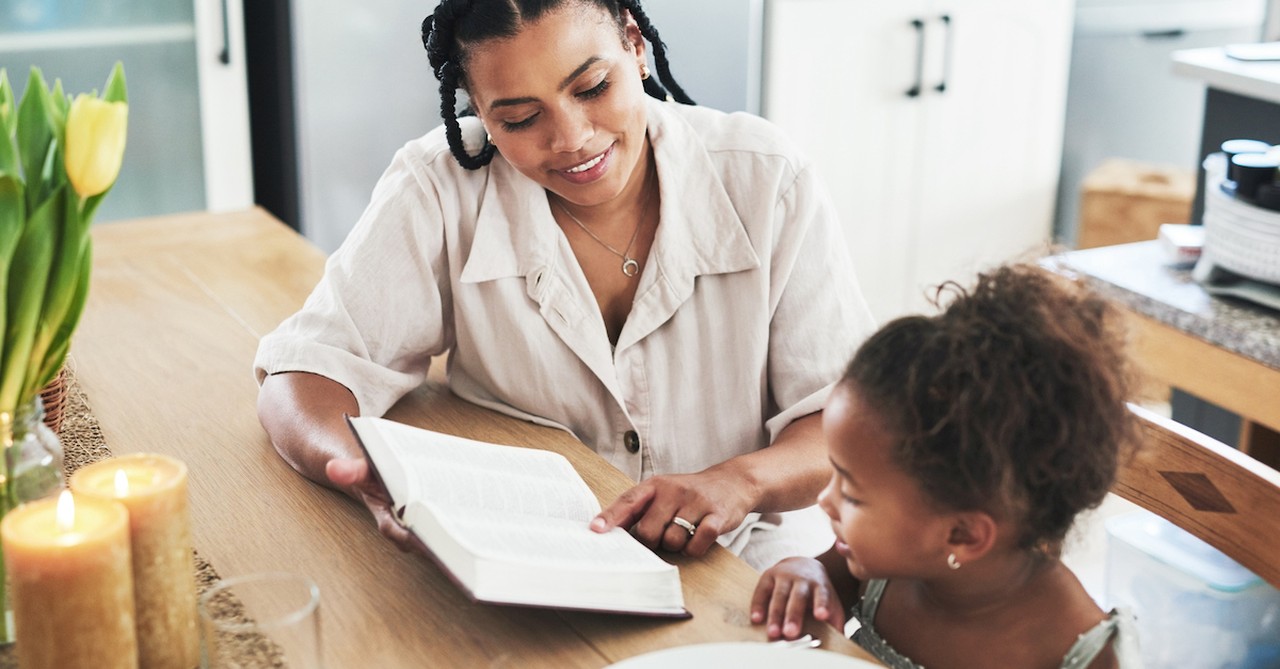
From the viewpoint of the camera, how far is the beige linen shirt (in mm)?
1408

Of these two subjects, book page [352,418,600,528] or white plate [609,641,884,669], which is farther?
book page [352,418,600,528]

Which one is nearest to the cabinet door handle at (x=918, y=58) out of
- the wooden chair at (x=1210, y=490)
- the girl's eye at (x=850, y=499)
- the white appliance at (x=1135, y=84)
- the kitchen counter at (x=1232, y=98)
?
the white appliance at (x=1135, y=84)

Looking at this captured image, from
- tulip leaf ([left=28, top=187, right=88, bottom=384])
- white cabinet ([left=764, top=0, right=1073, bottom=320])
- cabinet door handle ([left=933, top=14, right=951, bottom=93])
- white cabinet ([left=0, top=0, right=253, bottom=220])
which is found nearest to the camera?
tulip leaf ([left=28, top=187, right=88, bottom=384])

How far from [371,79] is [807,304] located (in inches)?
68.4

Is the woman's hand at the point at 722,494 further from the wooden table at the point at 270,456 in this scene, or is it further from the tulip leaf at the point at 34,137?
the tulip leaf at the point at 34,137

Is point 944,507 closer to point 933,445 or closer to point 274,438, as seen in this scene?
point 933,445

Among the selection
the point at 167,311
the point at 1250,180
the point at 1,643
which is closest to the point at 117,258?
the point at 167,311

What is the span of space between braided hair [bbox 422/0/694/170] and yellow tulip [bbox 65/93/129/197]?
48cm

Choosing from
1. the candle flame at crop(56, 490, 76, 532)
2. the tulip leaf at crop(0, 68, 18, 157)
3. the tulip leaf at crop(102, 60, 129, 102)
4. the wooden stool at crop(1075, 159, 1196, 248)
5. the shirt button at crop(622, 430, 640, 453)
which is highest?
the tulip leaf at crop(102, 60, 129, 102)

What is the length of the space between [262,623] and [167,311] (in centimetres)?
100

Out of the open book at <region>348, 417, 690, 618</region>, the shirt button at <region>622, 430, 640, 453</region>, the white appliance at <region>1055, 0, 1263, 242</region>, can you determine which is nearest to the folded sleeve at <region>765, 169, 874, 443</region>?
the shirt button at <region>622, 430, 640, 453</region>

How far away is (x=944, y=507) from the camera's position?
36.6 inches

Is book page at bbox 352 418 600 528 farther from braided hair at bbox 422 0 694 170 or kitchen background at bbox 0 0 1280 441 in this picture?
kitchen background at bbox 0 0 1280 441

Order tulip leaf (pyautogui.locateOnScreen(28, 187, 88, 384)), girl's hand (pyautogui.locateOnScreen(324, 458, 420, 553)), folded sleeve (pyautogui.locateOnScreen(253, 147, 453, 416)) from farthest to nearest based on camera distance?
folded sleeve (pyautogui.locateOnScreen(253, 147, 453, 416)) → girl's hand (pyautogui.locateOnScreen(324, 458, 420, 553)) → tulip leaf (pyautogui.locateOnScreen(28, 187, 88, 384))
